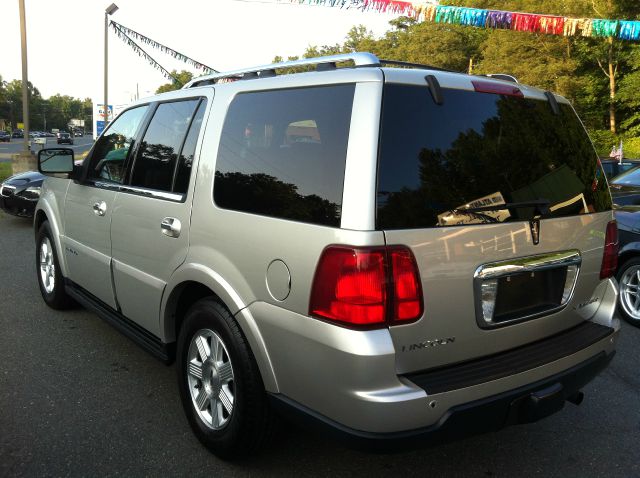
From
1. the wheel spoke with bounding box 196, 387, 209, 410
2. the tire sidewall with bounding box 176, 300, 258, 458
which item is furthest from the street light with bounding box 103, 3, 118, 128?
the wheel spoke with bounding box 196, 387, 209, 410

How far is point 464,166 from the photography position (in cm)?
218

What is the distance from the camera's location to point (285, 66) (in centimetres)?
269

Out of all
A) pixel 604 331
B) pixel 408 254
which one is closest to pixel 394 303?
pixel 408 254

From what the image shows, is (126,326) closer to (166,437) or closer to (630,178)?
(166,437)

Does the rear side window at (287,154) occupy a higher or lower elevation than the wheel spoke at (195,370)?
higher

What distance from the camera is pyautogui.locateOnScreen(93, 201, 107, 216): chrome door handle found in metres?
3.58

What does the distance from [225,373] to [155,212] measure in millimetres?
1046

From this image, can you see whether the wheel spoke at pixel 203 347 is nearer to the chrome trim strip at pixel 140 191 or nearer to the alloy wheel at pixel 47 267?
the chrome trim strip at pixel 140 191

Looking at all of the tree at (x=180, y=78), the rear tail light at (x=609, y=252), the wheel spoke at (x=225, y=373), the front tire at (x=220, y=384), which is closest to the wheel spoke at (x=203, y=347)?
the front tire at (x=220, y=384)

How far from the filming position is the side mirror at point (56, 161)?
3996 millimetres

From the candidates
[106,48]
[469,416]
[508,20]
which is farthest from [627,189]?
[106,48]

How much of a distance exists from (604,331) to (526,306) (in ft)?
1.99

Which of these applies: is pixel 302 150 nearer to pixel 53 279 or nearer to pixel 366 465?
pixel 366 465

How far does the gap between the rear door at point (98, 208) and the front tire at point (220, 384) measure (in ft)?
3.64
